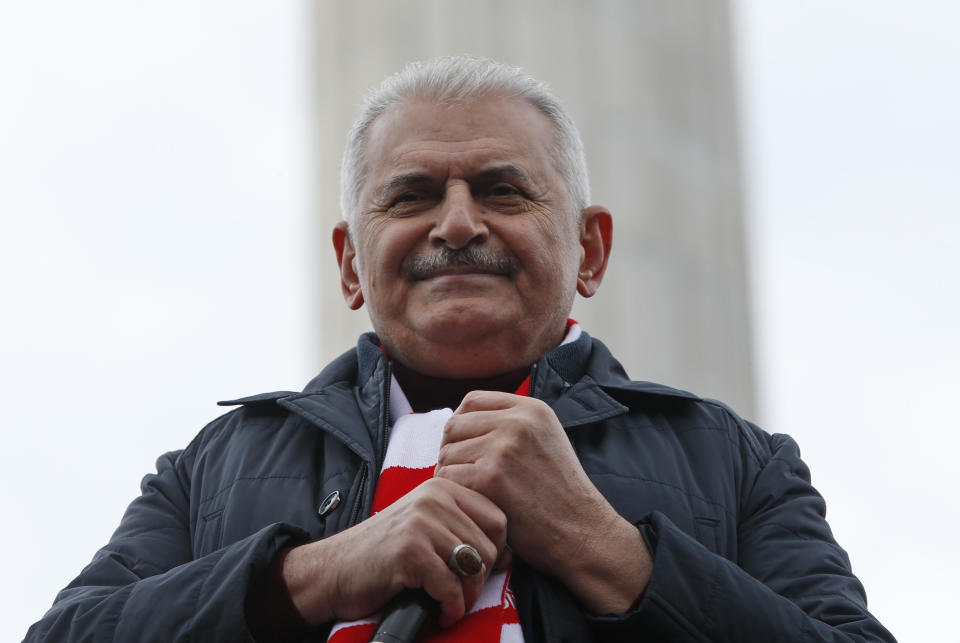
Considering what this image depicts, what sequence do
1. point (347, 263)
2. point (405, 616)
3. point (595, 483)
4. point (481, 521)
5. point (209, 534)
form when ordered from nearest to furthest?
point (405, 616), point (481, 521), point (595, 483), point (209, 534), point (347, 263)

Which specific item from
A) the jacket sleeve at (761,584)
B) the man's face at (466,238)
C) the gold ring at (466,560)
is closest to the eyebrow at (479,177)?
the man's face at (466,238)

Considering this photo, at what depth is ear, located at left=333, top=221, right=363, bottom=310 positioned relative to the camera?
4.48 meters

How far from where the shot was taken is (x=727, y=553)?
3.57 metres

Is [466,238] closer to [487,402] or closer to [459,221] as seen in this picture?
[459,221]

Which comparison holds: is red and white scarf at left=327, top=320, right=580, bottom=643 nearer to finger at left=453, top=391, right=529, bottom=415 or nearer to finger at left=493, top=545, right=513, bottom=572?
finger at left=493, top=545, right=513, bottom=572

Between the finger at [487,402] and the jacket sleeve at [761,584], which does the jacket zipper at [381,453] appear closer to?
the finger at [487,402]

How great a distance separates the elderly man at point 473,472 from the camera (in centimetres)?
324

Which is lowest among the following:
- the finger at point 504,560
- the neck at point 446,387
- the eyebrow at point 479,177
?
Answer: the finger at point 504,560

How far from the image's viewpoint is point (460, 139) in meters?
4.12

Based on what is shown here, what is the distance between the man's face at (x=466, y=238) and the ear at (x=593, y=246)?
25cm

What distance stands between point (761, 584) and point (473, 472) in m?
0.66

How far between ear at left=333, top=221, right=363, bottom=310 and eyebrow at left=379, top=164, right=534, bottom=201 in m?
0.38

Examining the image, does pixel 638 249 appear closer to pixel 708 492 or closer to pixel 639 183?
pixel 639 183

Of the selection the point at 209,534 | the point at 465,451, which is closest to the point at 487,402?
the point at 465,451
